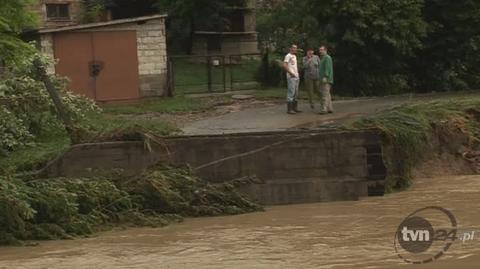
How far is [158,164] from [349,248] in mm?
5893

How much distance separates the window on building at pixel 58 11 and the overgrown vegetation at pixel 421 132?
1781cm

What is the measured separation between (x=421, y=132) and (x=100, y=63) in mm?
11650

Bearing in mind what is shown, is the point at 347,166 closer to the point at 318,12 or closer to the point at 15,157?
the point at 15,157

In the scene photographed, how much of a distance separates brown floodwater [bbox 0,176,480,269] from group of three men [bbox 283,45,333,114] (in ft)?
20.4

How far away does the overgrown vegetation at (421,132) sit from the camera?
18.6m

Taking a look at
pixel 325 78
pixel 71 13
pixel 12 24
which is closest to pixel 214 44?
pixel 71 13

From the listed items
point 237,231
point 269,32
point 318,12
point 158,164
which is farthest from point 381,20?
point 237,231

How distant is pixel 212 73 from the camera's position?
31.7 meters

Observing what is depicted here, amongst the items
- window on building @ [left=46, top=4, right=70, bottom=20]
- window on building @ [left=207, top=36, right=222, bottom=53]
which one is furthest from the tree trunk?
window on building @ [left=207, top=36, right=222, bottom=53]

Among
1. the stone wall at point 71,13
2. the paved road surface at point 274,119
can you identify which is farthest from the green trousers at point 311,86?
the stone wall at point 71,13

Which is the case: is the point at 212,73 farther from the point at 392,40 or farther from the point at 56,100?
the point at 56,100

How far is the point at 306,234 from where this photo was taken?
13.7 meters

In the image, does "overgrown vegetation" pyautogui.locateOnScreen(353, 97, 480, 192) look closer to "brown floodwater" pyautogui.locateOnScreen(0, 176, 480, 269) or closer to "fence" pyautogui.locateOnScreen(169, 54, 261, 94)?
"brown floodwater" pyautogui.locateOnScreen(0, 176, 480, 269)

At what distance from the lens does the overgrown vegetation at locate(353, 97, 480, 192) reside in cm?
1856
